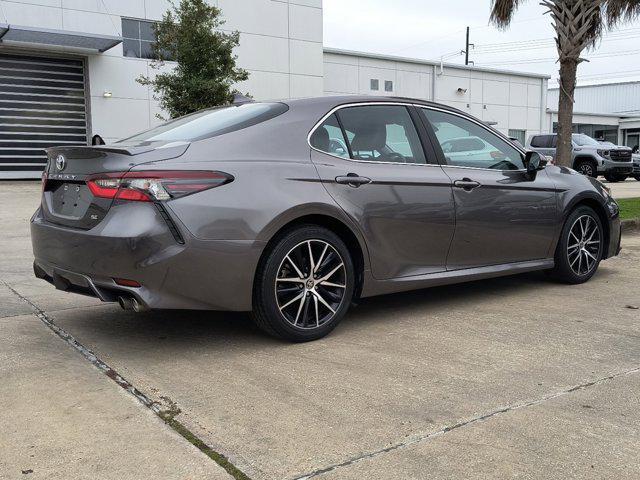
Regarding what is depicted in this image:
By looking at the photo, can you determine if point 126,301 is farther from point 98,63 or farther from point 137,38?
point 137,38

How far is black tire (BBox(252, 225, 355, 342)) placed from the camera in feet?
12.7

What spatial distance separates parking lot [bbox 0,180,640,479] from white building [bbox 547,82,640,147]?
35.6 m

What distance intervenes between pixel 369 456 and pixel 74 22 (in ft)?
67.4

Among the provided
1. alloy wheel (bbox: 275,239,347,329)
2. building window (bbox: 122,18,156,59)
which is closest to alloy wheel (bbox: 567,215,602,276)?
alloy wheel (bbox: 275,239,347,329)

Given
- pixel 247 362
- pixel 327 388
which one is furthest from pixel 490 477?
pixel 247 362

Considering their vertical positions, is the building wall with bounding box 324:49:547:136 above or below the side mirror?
above

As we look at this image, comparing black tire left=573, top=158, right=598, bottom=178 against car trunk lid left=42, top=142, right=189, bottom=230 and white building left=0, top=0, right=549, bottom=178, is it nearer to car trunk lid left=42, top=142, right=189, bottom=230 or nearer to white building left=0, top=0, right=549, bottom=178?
white building left=0, top=0, right=549, bottom=178

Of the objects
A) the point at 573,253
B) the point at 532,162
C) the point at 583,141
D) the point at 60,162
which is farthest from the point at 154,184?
the point at 583,141

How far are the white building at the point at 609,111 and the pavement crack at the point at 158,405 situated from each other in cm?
3673

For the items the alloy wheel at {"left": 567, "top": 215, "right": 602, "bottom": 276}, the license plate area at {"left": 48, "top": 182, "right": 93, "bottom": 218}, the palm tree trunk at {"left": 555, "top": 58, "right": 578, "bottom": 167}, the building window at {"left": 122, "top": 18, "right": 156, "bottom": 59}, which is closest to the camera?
the license plate area at {"left": 48, "top": 182, "right": 93, "bottom": 218}

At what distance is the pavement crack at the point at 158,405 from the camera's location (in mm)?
2537

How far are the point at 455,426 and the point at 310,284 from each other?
1.45 meters

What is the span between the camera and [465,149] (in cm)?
508

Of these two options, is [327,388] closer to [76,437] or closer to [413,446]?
[413,446]
